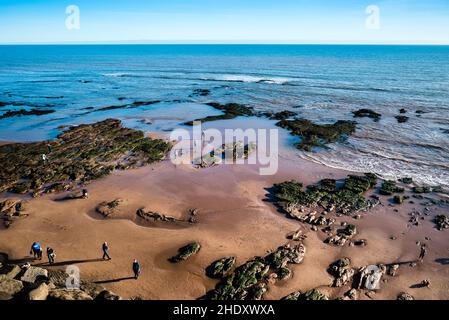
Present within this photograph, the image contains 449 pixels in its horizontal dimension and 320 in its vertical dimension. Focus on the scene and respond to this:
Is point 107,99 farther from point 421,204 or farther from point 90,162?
point 421,204

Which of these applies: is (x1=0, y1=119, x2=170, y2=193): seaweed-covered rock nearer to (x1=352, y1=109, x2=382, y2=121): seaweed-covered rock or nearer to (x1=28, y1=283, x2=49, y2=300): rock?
(x1=28, y1=283, x2=49, y2=300): rock

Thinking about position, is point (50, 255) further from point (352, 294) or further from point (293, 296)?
point (352, 294)

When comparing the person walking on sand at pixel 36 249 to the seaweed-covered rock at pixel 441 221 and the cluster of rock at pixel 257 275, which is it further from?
the seaweed-covered rock at pixel 441 221

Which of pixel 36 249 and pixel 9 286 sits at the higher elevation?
pixel 9 286

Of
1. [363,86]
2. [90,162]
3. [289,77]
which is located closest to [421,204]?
[90,162]

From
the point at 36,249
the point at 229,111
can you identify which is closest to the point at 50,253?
the point at 36,249

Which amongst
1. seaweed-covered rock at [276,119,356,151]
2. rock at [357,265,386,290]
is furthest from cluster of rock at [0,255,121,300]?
seaweed-covered rock at [276,119,356,151]
